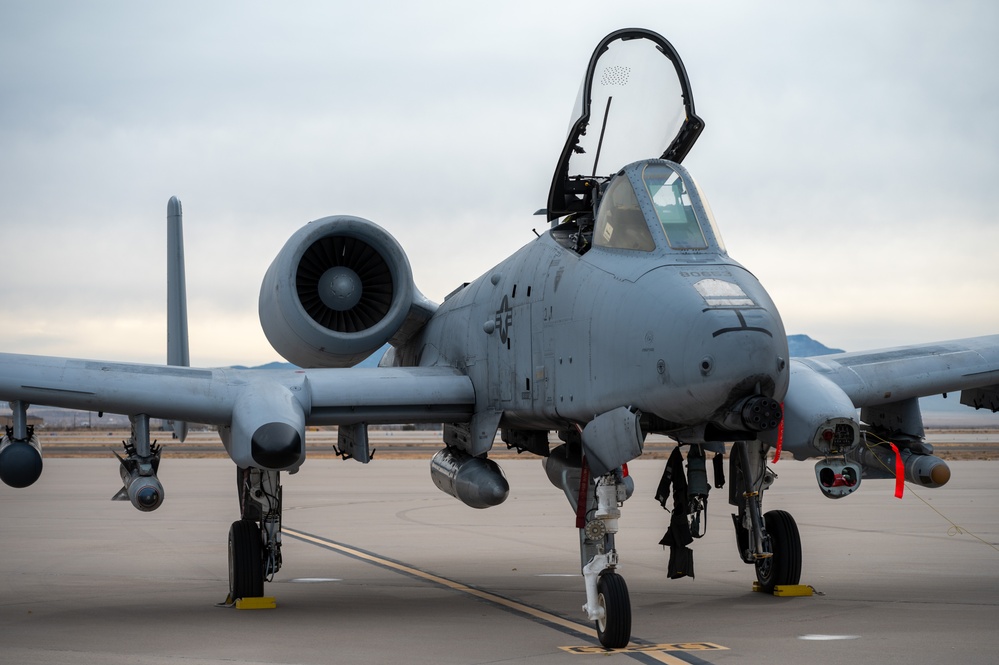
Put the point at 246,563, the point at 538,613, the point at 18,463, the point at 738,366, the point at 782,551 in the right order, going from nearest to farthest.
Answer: the point at 738,366 < the point at 18,463 < the point at 538,613 < the point at 246,563 < the point at 782,551

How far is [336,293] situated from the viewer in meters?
13.8

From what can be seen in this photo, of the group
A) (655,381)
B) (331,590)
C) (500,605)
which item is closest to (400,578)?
(331,590)

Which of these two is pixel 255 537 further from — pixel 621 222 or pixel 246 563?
pixel 621 222

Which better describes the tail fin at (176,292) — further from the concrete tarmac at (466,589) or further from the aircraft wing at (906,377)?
the aircraft wing at (906,377)

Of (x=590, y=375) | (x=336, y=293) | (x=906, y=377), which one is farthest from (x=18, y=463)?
(x=906, y=377)

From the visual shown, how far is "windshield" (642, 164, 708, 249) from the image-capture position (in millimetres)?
8945

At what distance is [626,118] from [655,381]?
A: 11.2 ft

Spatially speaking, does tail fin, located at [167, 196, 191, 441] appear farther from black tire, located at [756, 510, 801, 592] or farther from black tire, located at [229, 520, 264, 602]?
black tire, located at [756, 510, 801, 592]

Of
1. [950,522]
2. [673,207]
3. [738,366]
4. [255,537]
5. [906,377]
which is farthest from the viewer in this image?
[950,522]

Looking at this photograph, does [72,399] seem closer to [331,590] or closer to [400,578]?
[331,590]

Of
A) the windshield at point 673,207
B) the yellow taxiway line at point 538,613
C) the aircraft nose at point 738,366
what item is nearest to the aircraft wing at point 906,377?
the windshield at point 673,207

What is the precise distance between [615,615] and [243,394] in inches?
170

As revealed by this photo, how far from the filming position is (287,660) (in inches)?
324

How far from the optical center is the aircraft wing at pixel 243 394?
10.5m
